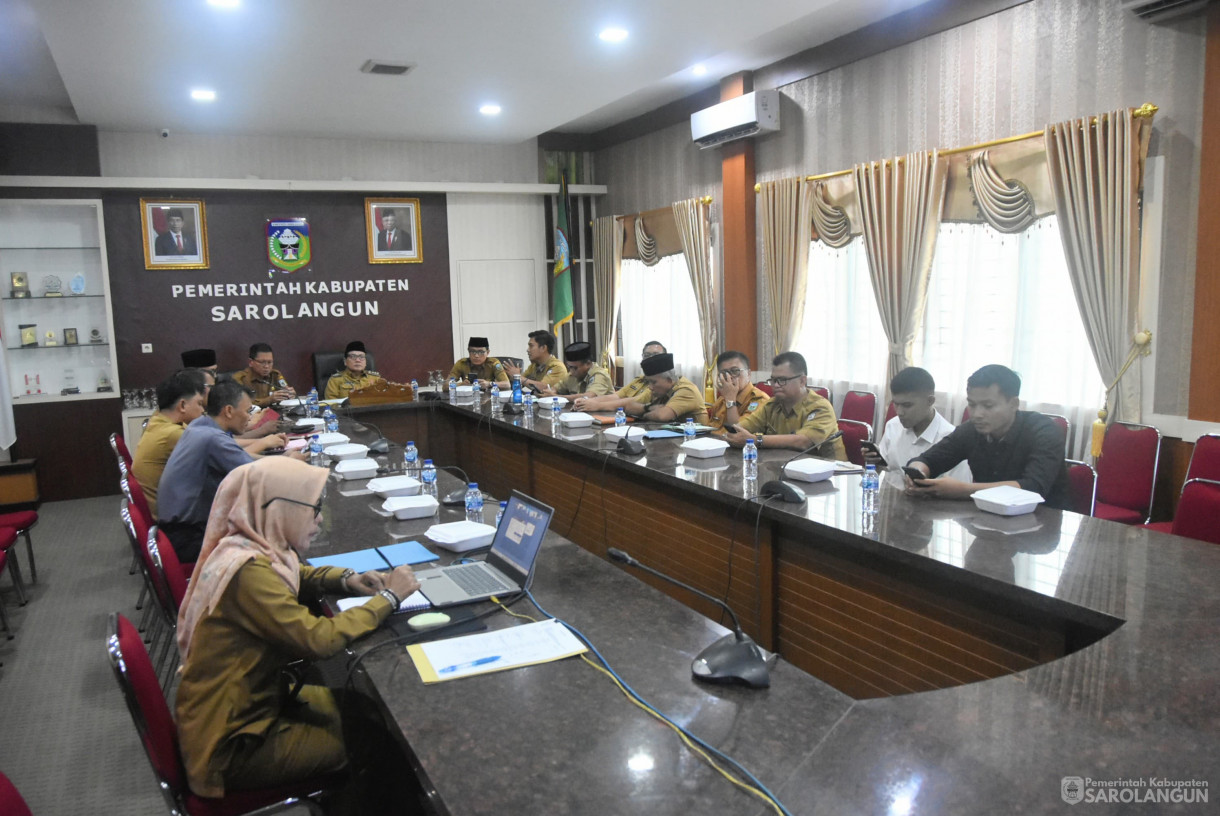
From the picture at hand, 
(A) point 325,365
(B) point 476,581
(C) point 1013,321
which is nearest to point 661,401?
(C) point 1013,321

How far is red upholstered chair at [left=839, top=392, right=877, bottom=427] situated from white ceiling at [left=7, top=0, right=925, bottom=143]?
7.44 ft

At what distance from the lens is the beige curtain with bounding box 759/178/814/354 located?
5.67 meters

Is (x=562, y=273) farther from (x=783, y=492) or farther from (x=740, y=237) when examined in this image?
(x=783, y=492)

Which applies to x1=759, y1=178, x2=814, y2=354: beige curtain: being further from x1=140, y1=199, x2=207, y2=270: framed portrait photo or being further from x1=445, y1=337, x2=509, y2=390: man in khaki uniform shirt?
x1=140, y1=199, x2=207, y2=270: framed portrait photo

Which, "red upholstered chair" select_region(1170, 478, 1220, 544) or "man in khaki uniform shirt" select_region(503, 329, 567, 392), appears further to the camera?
"man in khaki uniform shirt" select_region(503, 329, 567, 392)

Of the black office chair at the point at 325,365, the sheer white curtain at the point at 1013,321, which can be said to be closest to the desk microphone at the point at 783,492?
the sheer white curtain at the point at 1013,321

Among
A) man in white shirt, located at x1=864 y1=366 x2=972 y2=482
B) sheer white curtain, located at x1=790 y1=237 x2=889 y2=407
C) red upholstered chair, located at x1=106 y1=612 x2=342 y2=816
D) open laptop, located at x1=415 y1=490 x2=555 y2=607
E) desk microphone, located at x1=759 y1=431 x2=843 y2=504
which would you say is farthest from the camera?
sheer white curtain, located at x1=790 y1=237 x2=889 y2=407

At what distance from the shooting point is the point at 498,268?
8.07 m

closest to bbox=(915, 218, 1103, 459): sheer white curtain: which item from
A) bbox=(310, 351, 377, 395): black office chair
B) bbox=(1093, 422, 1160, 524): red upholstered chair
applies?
bbox=(1093, 422, 1160, 524): red upholstered chair

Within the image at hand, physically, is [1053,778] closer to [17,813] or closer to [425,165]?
[17,813]

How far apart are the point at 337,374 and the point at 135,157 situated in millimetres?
2391

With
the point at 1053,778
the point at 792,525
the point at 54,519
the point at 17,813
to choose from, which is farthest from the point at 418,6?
the point at 54,519

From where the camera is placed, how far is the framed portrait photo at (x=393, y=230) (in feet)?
24.7

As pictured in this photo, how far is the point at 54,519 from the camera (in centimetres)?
597
